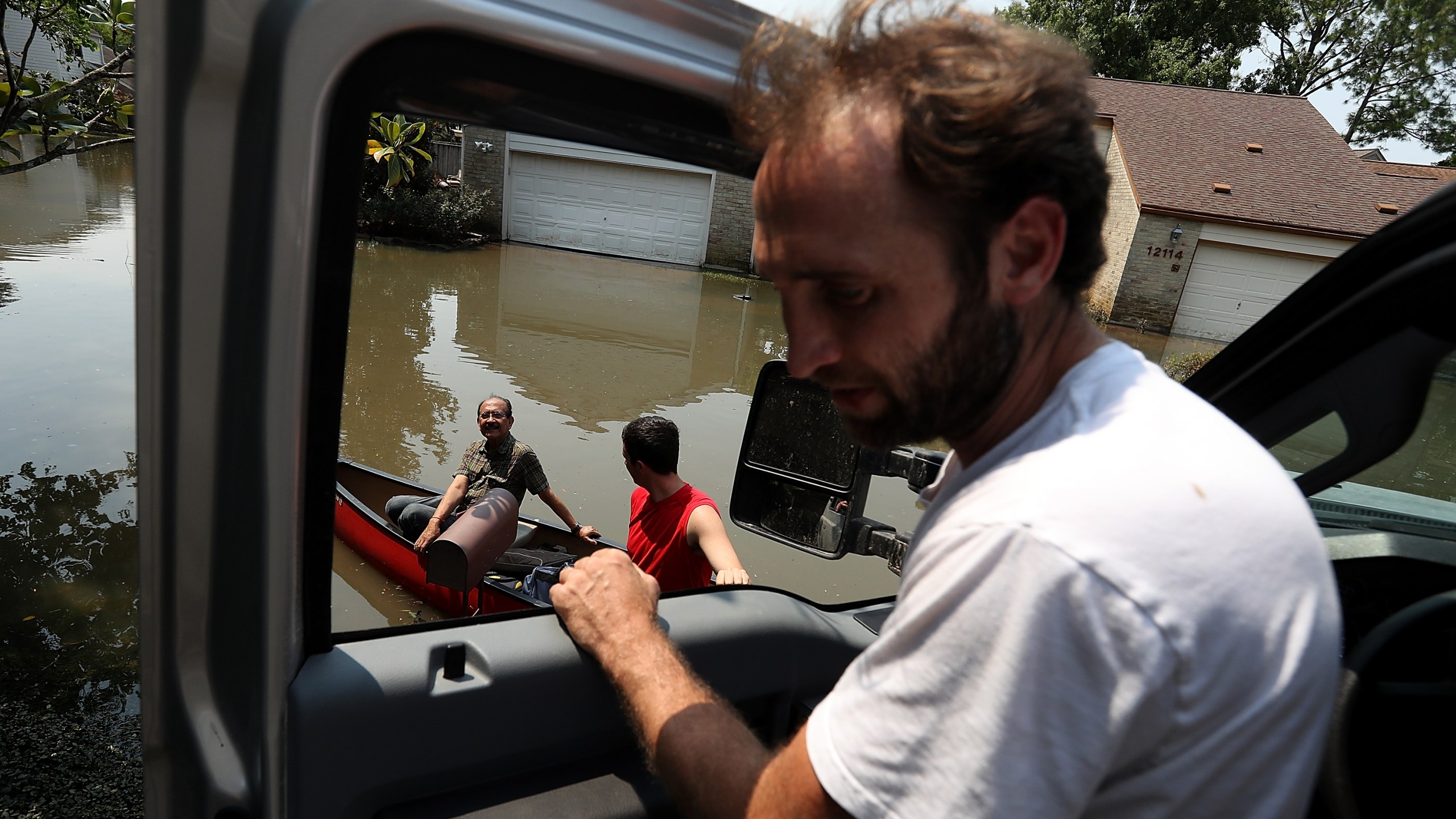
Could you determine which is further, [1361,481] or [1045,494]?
[1361,481]

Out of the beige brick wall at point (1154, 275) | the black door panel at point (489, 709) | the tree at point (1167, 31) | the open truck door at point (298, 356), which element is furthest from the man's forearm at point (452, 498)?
the tree at point (1167, 31)

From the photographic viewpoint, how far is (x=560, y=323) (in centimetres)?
1515

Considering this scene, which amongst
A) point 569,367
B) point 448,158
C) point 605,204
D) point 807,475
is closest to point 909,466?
point 807,475

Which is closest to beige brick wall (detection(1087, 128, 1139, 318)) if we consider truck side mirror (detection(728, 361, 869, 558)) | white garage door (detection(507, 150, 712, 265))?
white garage door (detection(507, 150, 712, 265))

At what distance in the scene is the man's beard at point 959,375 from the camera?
0.99 metres

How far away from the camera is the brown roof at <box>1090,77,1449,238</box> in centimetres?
1869

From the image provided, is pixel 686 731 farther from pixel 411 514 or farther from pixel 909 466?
pixel 411 514

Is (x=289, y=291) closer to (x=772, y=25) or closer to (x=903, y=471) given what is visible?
(x=772, y=25)

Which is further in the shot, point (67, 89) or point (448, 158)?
point (448, 158)

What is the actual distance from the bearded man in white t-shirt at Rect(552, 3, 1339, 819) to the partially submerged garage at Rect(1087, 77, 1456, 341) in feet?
62.9

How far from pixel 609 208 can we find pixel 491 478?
15.8 m

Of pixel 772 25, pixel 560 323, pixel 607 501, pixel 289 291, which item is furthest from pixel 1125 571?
pixel 560 323

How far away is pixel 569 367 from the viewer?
12.7 m

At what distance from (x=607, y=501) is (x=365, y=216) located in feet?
53.7
